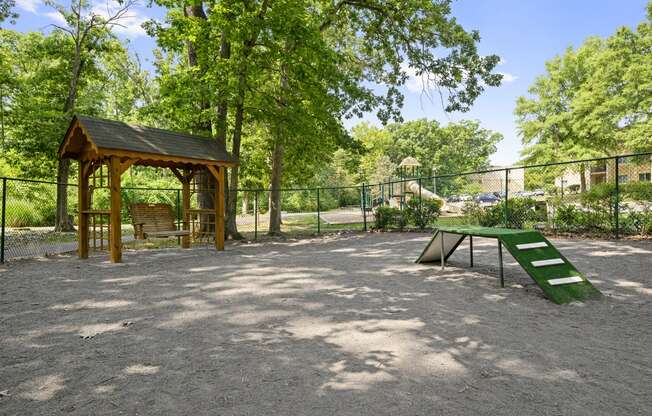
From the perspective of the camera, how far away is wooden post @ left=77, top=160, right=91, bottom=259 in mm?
9391

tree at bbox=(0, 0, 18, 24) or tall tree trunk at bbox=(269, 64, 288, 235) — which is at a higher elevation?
tree at bbox=(0, 0, 18, 24)

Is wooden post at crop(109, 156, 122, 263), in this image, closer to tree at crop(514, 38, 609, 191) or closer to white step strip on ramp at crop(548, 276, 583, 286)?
white step strip on ramp at crop(548, 276, 583, 286)

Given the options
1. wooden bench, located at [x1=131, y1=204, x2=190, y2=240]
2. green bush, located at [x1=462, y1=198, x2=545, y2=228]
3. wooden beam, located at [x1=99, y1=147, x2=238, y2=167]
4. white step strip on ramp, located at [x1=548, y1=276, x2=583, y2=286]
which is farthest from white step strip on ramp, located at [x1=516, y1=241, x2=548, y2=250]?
wooden bench, located at [x1=131, y1=204, x2=190, y2=240]

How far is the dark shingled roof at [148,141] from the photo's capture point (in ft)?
28.2

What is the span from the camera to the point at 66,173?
18.0 meters

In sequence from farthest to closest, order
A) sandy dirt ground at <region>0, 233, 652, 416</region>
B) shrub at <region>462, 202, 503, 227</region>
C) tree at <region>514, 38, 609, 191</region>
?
tree at <region>514, 38, 609, 191</region>
shrub at <region>462, 202, 503, 227</region>
sandy dirt ground at <region>0, 233, 652, 416</region>

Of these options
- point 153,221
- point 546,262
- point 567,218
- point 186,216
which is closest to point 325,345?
point 546,262

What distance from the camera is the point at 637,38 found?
92.9 feet

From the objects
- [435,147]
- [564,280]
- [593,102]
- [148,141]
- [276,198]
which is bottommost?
[564,280]

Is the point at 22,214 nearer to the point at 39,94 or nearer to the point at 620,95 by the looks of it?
the point at 39,94

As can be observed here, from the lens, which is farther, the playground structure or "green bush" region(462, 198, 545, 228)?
the playground structure

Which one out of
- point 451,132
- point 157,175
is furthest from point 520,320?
point 451,132

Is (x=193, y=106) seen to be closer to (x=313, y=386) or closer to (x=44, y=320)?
(x=44, y=320)

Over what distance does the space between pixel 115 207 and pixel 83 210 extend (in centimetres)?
146
